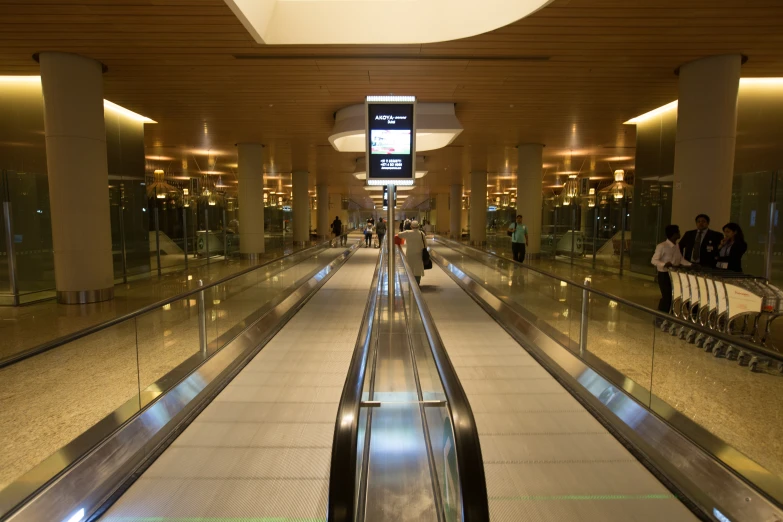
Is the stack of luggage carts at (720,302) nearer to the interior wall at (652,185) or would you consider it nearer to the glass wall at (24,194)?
the interior wall at (652,185)

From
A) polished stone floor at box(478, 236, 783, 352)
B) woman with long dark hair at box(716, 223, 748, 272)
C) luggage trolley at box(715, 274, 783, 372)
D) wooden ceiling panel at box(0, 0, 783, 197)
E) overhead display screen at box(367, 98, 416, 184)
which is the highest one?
wooden ceiling panel at box(0, 0, 783, 197)

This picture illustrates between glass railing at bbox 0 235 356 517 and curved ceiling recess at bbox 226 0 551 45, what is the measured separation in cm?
473

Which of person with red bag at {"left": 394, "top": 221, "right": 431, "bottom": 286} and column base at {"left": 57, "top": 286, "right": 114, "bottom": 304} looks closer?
column base at {"left": 57, "top": 286, "right": 114, "bottom": 304}

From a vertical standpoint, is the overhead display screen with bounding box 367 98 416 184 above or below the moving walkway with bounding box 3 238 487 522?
above

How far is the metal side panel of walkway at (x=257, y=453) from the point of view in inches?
126

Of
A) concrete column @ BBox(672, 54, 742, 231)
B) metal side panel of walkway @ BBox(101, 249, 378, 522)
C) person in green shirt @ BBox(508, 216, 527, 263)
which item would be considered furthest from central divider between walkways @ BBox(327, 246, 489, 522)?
person in green shirt @ BBox(508, 216, 527, 263)

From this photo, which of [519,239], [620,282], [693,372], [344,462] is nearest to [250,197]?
[519,239]

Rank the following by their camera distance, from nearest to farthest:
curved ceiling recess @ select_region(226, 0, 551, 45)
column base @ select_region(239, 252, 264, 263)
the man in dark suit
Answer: the man in dark suit < curved ceiling recess @ select_region(226, 0, 551, 45) < column base @ select_region(239, 252, 264, 263)

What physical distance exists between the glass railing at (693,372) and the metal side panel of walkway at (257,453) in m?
2.84

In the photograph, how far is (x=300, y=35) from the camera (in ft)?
28.0

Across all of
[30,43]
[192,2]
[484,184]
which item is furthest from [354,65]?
[484,184]

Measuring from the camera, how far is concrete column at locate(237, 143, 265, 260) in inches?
768

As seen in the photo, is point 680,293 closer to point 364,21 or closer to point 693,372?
point 693,372

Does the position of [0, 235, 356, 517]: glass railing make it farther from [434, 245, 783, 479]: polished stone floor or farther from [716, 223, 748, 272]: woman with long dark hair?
[716, 223, 748, 272]: woman with long dark hair
